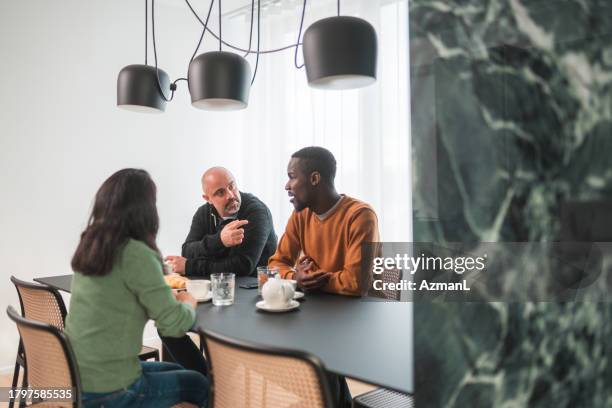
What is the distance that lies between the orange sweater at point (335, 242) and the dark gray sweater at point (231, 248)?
0.21 metres

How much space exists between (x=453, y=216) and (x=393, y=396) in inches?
50.6

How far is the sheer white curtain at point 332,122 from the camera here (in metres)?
3.50

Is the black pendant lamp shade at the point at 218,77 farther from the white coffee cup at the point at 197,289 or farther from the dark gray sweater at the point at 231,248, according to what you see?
the dark gray sweater at the point at 231,248

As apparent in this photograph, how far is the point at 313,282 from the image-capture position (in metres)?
1.88

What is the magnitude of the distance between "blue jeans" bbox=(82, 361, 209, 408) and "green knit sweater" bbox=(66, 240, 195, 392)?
0.03 metres

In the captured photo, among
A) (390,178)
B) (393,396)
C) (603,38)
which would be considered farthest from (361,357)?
(390,178)

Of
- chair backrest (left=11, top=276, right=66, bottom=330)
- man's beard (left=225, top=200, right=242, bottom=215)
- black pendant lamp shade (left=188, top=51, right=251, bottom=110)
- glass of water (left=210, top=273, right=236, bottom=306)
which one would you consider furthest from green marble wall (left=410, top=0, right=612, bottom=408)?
man's beard (left=225, top=200, right=242, bottom=215)

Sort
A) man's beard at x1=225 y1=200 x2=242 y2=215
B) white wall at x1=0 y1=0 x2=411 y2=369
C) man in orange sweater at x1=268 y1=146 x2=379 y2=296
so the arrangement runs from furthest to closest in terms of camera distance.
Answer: white wall at x1=0 y1=0 x2=411 y2=369, man's beard at x1=225 y1=200 x2=242 y2=215, man in orange sweater at x1=268 y1=146 x2=379 y2=296

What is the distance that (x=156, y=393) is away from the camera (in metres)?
1.56

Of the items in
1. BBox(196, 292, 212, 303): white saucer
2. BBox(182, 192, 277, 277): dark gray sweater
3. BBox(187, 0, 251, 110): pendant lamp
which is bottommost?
BBox(196, 292, 212, 303): white saucer

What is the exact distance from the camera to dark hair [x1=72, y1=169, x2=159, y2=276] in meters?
1.43

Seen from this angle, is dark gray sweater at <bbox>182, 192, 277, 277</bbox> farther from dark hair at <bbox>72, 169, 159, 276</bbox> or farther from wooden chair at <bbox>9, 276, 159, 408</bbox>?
dark hair at <bbox>72, 169, 159, 276</bbox>

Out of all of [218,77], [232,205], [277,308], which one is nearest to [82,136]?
[232,205]

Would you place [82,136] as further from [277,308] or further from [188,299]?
[277,308]
